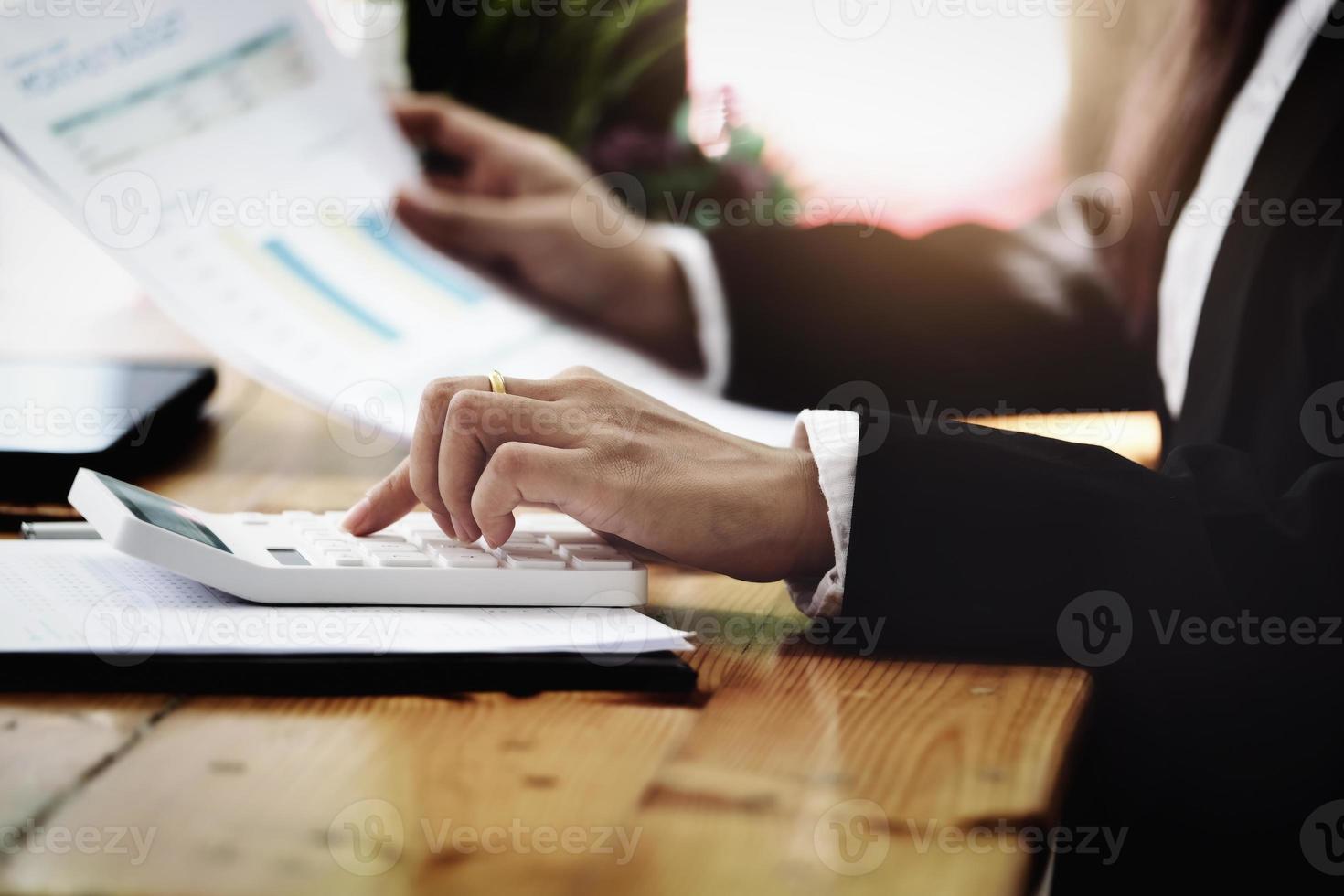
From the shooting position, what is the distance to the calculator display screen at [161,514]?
0.58 metres

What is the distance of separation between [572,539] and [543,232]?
0.73 metres

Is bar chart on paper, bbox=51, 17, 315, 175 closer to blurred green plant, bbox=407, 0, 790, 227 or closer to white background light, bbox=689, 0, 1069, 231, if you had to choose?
blurred green plant, bbox=407, 0, 790, 227

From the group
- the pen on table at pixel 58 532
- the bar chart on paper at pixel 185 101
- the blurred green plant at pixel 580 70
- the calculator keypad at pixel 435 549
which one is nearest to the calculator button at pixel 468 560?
the calculator keypad at pixel 435 549

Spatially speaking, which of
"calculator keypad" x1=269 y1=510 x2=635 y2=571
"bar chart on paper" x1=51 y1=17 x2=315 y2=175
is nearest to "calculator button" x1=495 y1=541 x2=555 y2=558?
"calculator keypad" x1=269 y1=510 x2=635 y2=571

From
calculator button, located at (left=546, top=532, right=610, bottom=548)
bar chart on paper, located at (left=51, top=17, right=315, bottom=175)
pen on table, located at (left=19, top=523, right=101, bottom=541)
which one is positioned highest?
bar chart on paper, located at (left=51, top=17, right=315, bottom=175)

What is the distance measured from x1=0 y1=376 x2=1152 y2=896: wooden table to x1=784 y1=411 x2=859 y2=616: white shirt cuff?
0.06m

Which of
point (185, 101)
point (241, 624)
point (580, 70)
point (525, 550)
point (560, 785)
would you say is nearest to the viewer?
point (560, 785)

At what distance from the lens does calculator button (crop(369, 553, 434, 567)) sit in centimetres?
61

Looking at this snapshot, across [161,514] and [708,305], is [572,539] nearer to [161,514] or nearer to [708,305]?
[161,514]

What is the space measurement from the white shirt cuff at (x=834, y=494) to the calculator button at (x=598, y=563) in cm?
11

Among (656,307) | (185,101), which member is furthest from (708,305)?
(185,101)

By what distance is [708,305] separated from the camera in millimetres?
1398

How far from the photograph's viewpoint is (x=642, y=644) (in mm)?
542

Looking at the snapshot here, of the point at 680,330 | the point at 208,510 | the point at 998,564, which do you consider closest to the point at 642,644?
the point at 998,564
